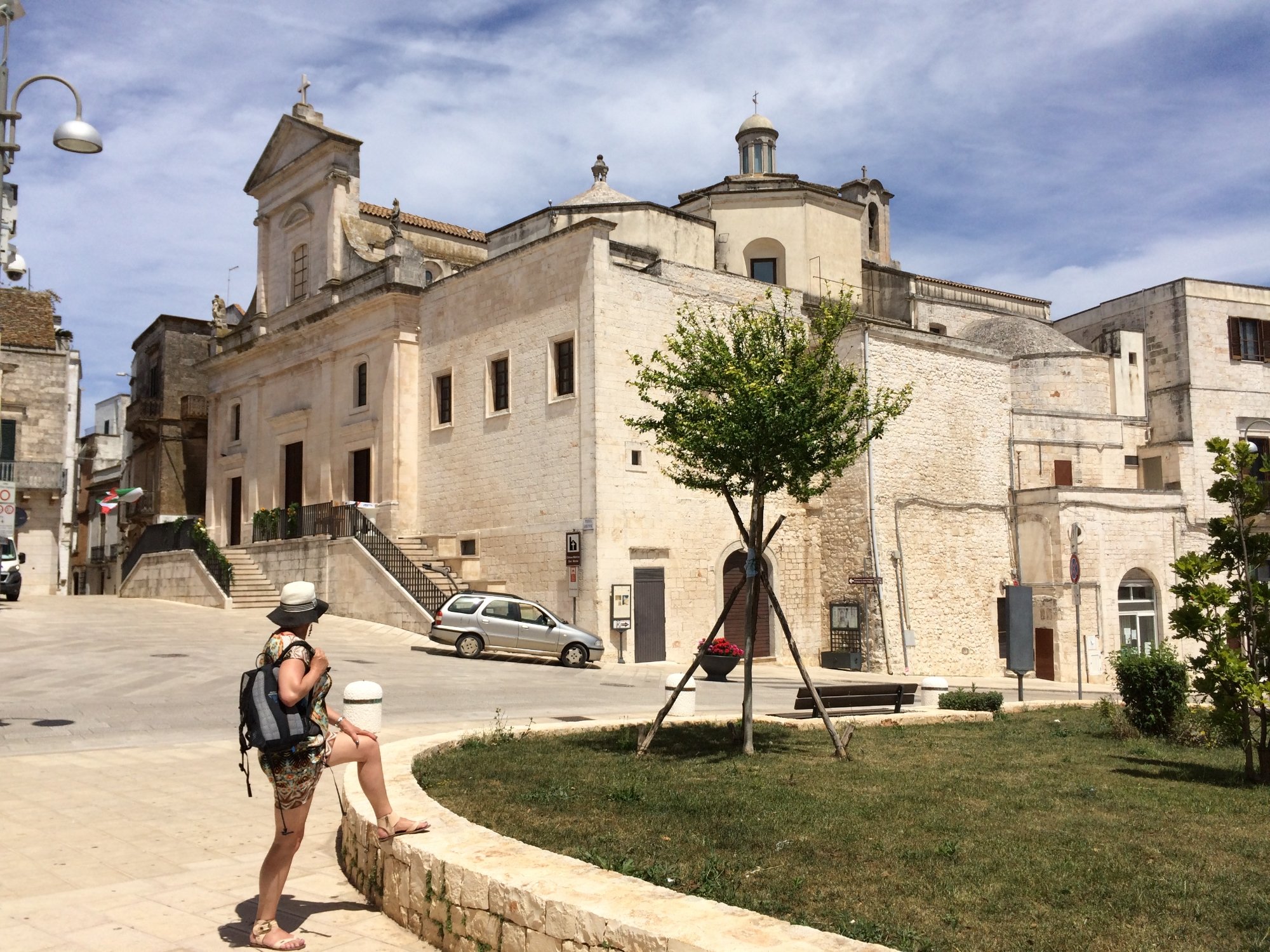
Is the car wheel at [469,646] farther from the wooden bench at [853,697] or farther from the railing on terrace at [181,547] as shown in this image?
the railing on terrace at [181,547]

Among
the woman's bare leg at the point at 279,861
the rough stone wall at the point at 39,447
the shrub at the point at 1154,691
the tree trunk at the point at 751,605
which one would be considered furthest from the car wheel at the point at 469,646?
the rough stone wall at the point at 39,447

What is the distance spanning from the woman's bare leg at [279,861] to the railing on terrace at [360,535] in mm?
19569

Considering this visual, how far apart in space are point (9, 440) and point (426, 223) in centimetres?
1618

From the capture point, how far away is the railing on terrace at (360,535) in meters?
25.0

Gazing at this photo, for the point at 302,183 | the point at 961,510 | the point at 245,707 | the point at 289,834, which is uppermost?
the point at 302,183

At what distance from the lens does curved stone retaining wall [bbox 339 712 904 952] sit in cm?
389

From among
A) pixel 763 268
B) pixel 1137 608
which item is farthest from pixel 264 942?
pixel 1137 608

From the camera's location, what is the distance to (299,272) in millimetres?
35562

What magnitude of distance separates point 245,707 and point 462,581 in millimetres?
22417

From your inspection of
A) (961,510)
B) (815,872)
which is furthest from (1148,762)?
(961,510)

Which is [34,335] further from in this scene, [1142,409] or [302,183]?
[1142,409]

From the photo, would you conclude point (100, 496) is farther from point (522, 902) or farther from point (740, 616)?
point (522, 902)

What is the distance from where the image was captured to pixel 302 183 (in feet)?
115

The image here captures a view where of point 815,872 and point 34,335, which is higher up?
point 34,335
